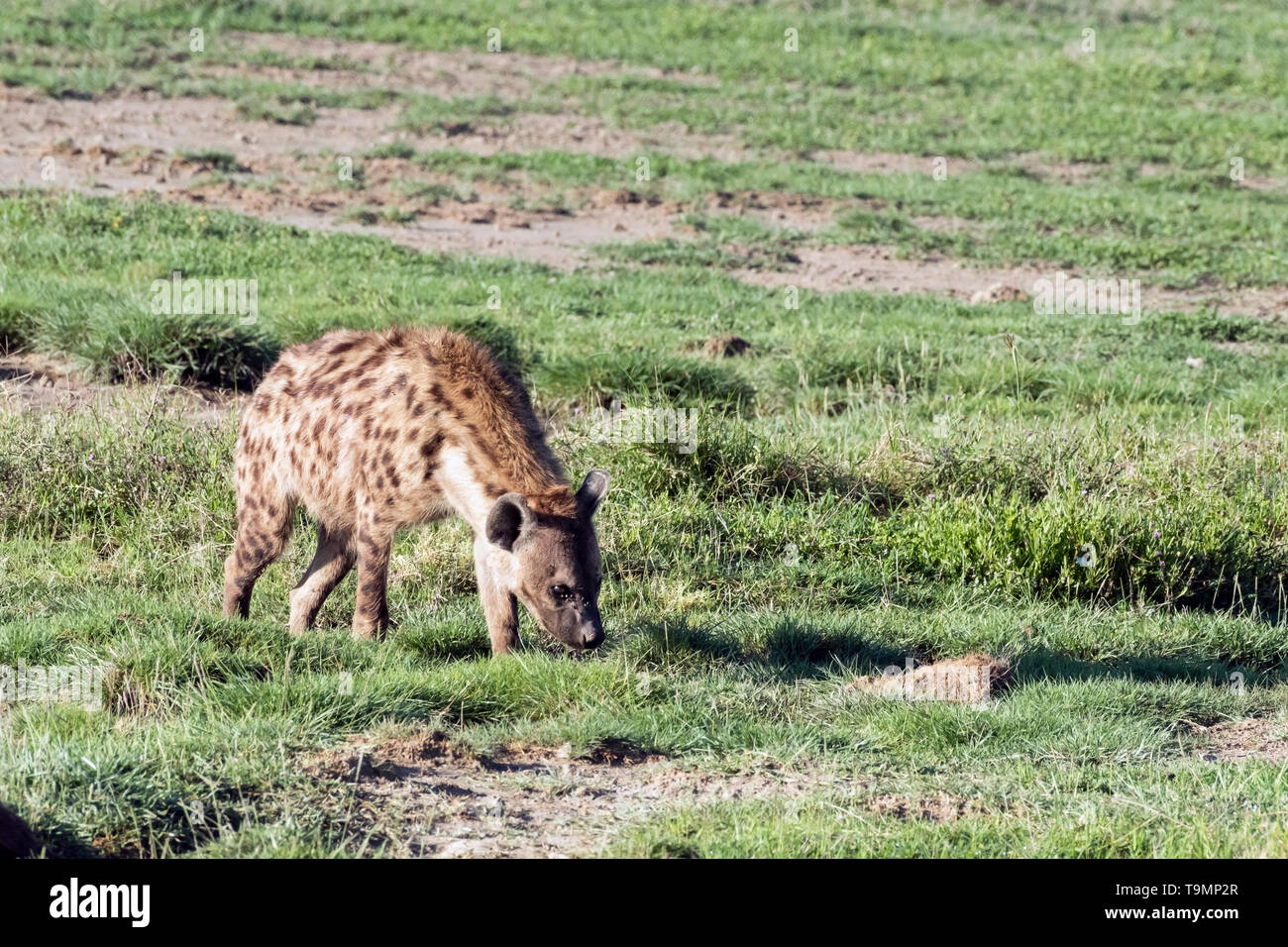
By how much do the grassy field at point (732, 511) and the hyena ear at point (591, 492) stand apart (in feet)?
2.17

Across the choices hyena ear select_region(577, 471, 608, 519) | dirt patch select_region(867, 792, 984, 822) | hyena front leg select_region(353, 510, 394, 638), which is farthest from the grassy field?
hyena ear select_region(577, 471, 608, 519)

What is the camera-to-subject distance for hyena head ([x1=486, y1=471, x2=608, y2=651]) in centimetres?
566

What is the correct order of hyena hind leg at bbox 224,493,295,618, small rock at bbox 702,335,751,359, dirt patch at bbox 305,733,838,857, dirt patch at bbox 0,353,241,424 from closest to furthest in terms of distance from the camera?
dirt patch at bbox 305,733,838,857 → hyena hind leg at bbox 224,493,295,618 → dirt patch at bbox 0,353,241,424 → small rock at bbox 702,335,751,359

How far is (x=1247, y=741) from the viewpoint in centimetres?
588

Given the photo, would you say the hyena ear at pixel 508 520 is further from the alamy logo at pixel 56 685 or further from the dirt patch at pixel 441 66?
the dirt patch at pixel 441 66

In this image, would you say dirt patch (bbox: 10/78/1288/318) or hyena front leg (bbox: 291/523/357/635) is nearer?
hyena front leg (bbox: 291/523/357/635)

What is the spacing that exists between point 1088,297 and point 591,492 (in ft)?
32.3

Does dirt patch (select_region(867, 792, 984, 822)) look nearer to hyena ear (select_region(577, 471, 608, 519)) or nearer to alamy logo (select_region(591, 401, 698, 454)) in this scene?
hyena ear (select_region(577, 471, 608, 519))

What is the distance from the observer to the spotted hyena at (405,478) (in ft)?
18.7

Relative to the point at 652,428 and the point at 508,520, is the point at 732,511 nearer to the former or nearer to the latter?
the point at 652,428

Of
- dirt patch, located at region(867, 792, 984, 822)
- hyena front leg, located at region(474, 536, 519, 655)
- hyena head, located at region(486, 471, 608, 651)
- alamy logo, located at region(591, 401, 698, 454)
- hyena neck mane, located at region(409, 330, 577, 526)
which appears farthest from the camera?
alamy logo, located at region(591, 401, 698, 454)
